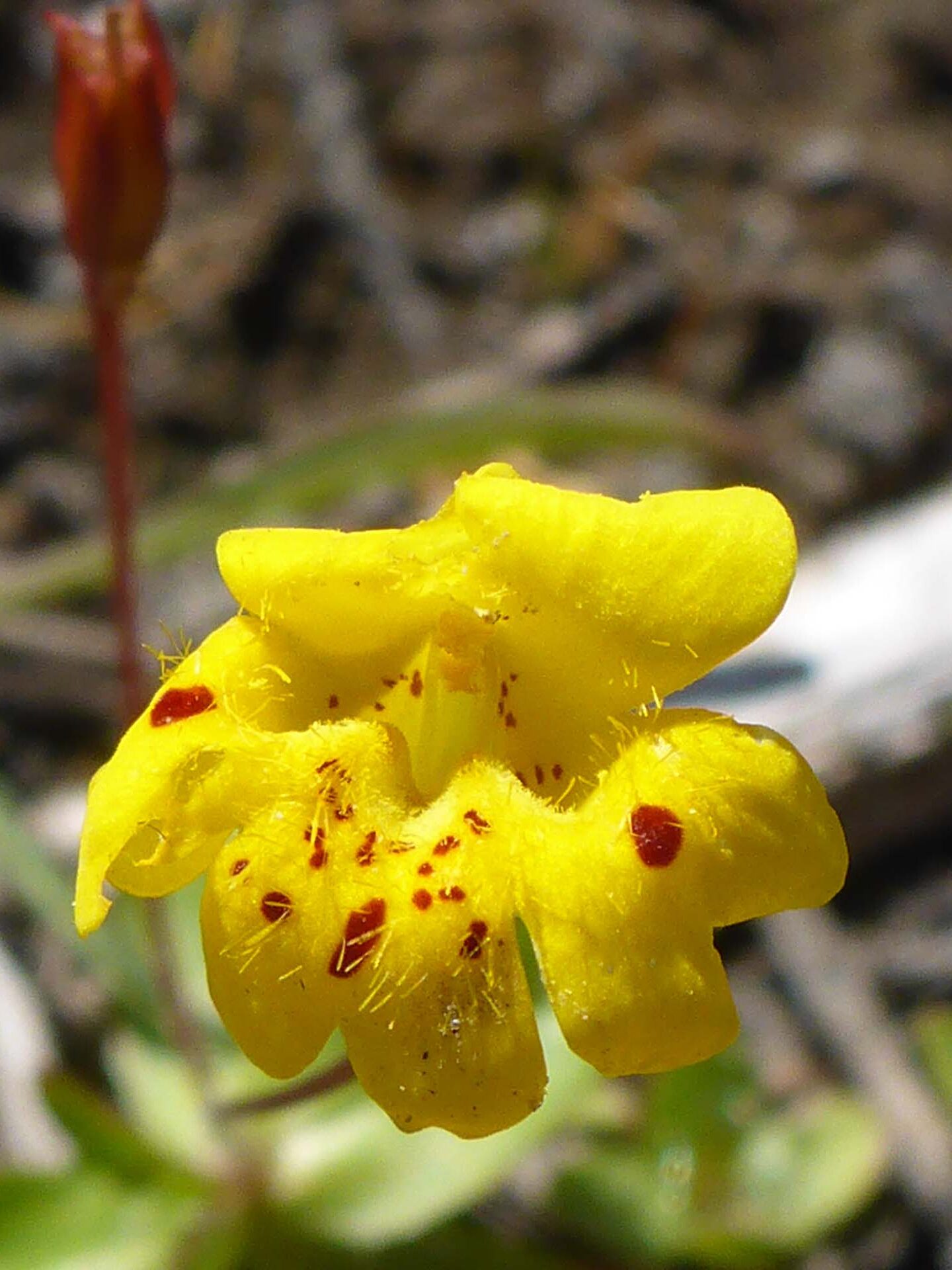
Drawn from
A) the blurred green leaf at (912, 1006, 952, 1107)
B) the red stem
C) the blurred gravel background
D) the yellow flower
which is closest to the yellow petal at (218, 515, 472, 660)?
the yellow flower

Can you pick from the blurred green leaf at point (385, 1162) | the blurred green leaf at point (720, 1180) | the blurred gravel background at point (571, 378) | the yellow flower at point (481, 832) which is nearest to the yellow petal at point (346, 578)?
the yellow flower at point (481, 832)

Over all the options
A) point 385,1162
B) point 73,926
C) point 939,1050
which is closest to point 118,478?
point 73,926

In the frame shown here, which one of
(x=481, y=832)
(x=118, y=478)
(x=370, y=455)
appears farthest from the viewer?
(x=370, y=455)

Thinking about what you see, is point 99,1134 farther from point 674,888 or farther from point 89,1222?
point 674,888

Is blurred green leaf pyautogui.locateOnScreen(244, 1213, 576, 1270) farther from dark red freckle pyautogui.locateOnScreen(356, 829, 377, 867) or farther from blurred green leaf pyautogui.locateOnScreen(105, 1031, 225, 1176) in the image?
dark red freckle pyautogui.locateOnScreen(356, 829, 377, 867)

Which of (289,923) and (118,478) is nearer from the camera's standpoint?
(289,923)

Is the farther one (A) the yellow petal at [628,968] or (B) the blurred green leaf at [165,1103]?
(B) the blurred green leaf at [165,1103]

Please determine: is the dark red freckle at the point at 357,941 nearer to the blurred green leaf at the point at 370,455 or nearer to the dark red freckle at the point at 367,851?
the dark red freckle at the point at 367,851
